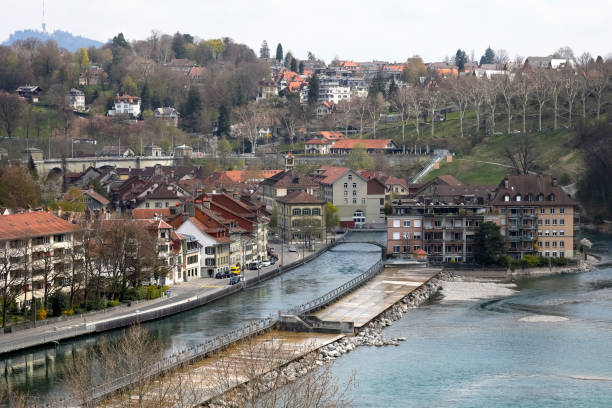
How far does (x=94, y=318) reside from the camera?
5175 centimetres

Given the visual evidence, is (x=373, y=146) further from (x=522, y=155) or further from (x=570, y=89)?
(x=522, y=155)

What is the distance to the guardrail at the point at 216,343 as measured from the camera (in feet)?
114

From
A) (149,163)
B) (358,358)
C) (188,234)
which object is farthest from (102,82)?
(358,358)

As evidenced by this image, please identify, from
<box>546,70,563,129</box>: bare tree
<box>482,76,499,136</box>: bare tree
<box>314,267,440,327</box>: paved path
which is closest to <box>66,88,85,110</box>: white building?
<box>482,76,499,136</box>: bare tree

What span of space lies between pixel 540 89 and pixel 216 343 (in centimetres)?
9760

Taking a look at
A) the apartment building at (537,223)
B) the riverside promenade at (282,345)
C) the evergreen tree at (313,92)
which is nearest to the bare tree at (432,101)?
the evergreen tree at (313,92)

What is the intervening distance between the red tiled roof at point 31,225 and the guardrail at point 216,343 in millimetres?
12500

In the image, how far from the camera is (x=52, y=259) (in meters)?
55.3

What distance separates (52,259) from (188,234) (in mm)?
13888

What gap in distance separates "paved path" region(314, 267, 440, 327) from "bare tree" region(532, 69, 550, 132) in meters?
59.3

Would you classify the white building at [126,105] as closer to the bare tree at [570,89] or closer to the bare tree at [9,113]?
the bare tree at [9,113]

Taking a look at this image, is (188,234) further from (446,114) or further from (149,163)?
(446,114)

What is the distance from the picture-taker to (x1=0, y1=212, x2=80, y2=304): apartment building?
169 ft

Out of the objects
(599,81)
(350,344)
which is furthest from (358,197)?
(350,344)
